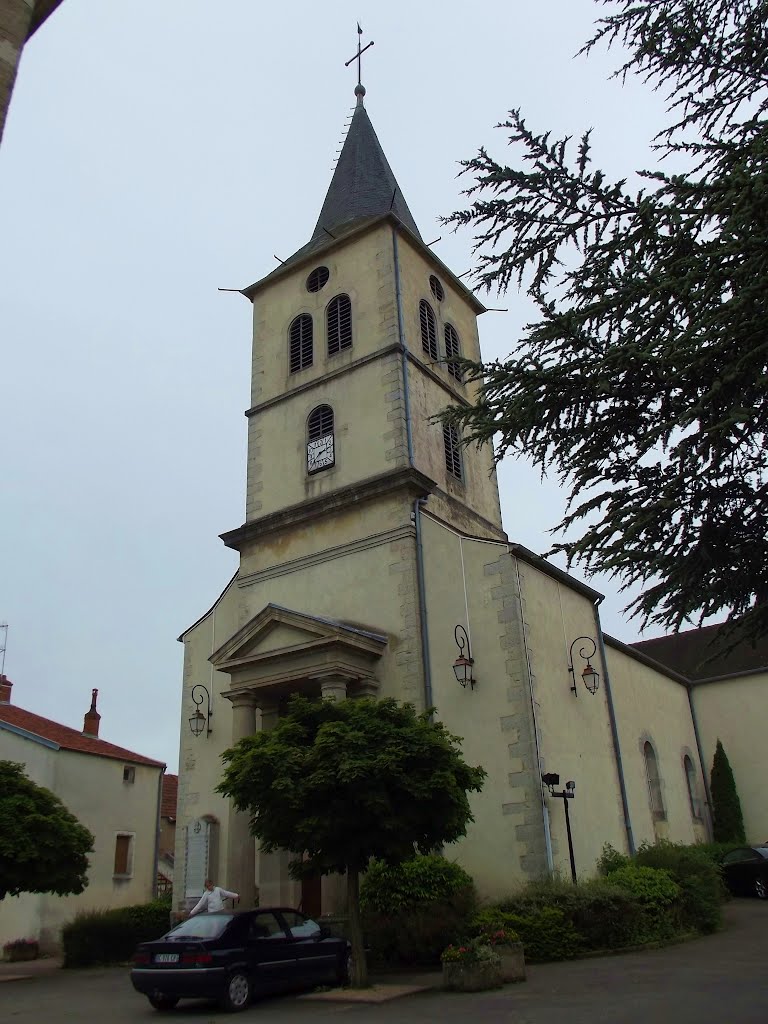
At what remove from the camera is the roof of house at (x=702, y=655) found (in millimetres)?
30047

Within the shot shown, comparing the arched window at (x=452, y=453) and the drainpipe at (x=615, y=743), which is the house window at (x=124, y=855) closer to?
the arched window at (x=452, y=453)

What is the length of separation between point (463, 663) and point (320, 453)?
7499 mm

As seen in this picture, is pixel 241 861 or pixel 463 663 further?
pixel 241 861

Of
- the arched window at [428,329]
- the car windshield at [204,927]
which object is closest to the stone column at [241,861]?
the car windshield at [204,927]

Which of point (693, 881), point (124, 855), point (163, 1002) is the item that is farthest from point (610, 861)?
point (124, 855)

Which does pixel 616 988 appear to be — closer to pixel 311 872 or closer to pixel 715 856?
pixel 311 872

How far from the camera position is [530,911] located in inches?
530

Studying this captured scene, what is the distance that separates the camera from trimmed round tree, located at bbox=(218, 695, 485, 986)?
1160cm

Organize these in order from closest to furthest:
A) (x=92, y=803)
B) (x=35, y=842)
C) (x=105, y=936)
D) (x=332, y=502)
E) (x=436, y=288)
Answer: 1. (x=35, y=842)
2. (x=105, y=936)
3. (x=332, y=502)
4. (x=436, y=288)
5. (x=92, y=803)

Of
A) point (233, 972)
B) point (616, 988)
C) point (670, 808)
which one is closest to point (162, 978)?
point (233, 972)

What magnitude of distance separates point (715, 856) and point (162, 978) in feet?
56.0

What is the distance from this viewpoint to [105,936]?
58.4 feet

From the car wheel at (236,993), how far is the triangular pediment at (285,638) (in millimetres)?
7221

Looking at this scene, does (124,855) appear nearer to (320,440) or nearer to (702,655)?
(320,440)
